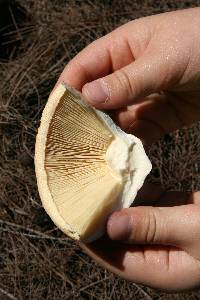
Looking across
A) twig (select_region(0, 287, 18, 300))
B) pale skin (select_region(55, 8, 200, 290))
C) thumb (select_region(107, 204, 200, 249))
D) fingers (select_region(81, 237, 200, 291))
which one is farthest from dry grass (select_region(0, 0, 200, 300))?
thumb (select_region(107, 204, 200, 249))

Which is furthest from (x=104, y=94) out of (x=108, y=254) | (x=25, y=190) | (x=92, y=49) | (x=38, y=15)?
(x=38, y=15)

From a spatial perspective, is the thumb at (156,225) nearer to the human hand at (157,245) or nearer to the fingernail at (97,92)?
the human hand at (157,245)

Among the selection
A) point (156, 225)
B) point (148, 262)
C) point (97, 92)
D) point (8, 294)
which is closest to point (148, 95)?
point (97, 92)

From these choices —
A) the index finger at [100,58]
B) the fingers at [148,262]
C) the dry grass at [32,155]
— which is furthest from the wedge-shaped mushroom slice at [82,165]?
the dry grass at [32,155]

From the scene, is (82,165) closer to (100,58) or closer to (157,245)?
(157,245)

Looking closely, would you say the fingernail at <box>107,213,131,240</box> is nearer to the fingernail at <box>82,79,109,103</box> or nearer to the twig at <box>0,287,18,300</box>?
the fingernail at <box>82,79,109,103</box>

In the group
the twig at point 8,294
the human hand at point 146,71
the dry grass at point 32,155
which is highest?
the human hand at point 146,71
